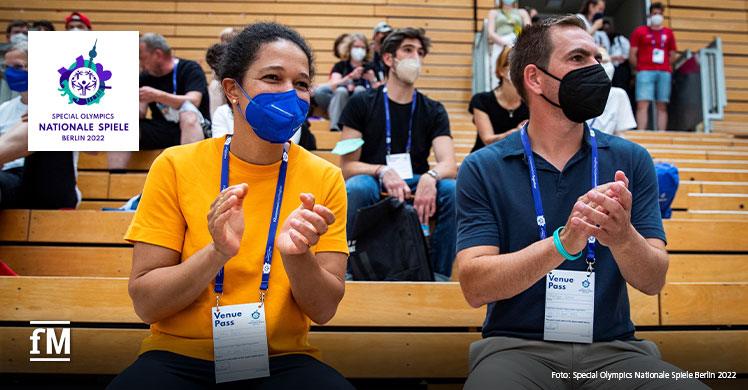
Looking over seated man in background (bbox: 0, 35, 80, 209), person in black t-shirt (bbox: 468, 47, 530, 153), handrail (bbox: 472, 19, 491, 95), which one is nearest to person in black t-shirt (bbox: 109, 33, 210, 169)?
seated man in background (bbox: 0, 35, 80, 209)

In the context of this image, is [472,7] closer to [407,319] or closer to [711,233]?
[711,233]

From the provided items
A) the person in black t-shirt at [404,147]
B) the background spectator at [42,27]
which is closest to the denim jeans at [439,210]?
the person in black t-shirt at [404,147]

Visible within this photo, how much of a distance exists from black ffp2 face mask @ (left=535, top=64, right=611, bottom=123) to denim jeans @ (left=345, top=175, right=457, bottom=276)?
A: 1192mm

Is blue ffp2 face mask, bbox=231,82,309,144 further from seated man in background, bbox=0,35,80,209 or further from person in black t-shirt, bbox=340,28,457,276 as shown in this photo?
seated man in background, bbox=0,35,80,209

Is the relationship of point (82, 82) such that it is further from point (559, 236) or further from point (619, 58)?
point (619, 58)

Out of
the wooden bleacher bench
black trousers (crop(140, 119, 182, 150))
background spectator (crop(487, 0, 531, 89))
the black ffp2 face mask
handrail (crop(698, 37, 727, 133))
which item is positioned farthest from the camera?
handrail (crop(698, 37, 727, 133))

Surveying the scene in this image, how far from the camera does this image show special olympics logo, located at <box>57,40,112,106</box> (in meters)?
1.34

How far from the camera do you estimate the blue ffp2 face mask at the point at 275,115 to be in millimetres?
1549

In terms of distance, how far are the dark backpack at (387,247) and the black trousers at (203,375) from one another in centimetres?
103

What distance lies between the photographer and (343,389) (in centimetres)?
138

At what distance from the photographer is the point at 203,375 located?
1416 millimetres

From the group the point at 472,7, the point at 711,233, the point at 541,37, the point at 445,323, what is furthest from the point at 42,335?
the point at 472,7

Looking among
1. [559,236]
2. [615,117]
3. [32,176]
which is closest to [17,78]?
[32,176]

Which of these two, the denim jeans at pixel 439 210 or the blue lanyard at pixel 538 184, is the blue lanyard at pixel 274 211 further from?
the denim jeans at pixel 439 210
